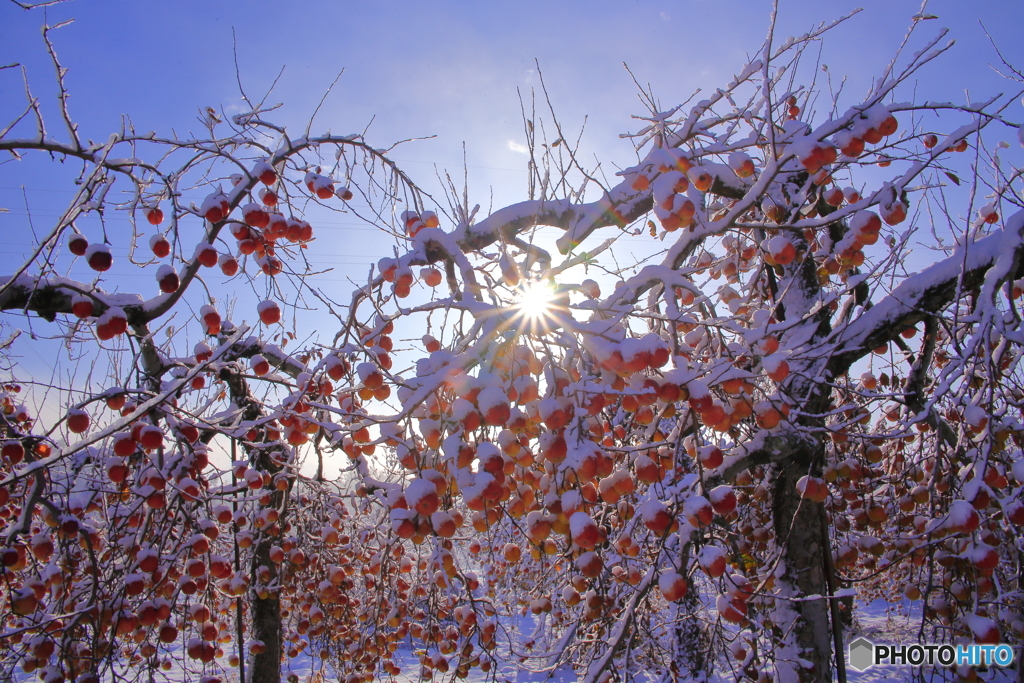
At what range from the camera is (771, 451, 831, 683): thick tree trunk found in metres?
3.11

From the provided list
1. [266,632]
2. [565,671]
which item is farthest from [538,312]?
[565,671]

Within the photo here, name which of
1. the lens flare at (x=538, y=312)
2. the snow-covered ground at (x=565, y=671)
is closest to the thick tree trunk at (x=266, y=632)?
the snow-covered ground at (x=565, y=671)

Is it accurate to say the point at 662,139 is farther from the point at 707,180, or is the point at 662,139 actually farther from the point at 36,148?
the point at 36,148

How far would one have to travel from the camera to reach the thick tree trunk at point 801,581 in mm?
3113

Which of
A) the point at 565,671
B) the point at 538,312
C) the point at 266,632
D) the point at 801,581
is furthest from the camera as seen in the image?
the point at 565,671

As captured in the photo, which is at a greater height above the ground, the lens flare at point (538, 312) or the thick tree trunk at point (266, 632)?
the lens flare at point (538, 312)

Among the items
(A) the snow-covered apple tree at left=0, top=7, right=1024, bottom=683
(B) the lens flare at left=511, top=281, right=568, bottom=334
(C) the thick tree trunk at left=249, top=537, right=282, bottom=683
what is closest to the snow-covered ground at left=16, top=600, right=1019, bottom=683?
(C) the thick tree trunk at left=249, top=537, right=282, bottom=683

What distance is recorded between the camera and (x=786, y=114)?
4141mm

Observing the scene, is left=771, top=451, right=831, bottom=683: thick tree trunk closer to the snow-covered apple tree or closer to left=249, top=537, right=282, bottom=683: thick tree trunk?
the snow-covered apple tree

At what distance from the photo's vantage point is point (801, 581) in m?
3.34

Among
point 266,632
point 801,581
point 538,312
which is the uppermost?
point 538,312

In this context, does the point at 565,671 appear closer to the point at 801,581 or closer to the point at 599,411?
the point at 801,581

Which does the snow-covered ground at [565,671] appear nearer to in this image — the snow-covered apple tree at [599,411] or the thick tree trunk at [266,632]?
the thick tree trunk at [266,632]

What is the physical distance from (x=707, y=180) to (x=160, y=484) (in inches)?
130
